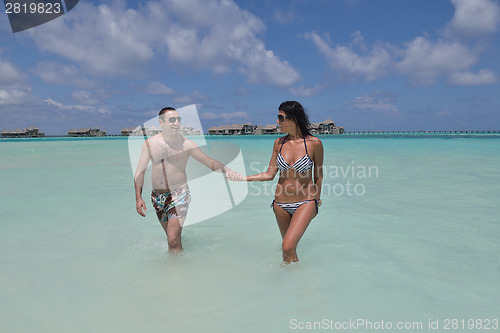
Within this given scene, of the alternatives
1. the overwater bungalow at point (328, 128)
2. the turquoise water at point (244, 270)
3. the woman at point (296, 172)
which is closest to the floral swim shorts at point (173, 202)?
the turquoise water at point (244, 270)

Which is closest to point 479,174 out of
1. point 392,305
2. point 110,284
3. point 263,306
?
point 392,305

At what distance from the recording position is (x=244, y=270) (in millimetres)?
4066

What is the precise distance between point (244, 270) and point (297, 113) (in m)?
2.05

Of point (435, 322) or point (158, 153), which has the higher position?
point (158, 153)

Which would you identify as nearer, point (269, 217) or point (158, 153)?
point (158, 153)

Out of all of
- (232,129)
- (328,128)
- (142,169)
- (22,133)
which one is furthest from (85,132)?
(142,169)

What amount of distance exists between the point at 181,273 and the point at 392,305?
2390mm

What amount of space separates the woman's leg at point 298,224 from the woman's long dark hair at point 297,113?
33.9 inches

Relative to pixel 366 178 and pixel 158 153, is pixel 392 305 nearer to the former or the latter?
pixel 158 153

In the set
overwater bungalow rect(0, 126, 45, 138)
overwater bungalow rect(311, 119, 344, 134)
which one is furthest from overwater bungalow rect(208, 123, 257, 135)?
overwater bungalow rect(0, 126, 45, 138)

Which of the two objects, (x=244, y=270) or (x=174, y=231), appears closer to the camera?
(x=244, y=270)

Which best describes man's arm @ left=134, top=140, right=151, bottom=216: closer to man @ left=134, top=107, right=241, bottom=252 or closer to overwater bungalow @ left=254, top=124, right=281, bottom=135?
man @ left=134, top=107, right=241, bottom=252

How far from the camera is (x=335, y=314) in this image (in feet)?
10.2

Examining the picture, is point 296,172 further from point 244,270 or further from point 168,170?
point 168,170
